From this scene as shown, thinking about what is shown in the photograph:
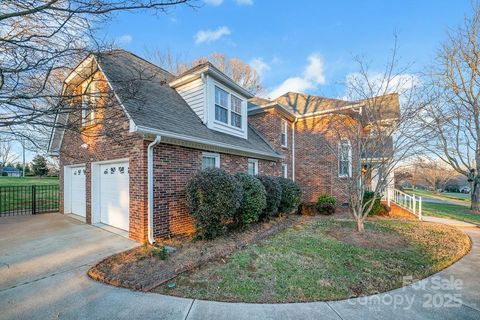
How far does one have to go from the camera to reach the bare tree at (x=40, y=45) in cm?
367

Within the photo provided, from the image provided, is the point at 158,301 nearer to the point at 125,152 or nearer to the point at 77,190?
the point at 125,152

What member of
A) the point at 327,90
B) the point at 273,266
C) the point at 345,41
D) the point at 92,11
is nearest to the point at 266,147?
the point at 327,90

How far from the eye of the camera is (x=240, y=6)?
8039 millimetres

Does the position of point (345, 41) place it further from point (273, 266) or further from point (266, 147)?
point (273, 266)

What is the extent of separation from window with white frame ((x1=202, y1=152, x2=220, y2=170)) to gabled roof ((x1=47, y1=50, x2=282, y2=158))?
20.6 inches

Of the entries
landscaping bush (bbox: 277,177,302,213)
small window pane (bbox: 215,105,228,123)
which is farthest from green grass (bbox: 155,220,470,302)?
small window pane (bbox: 215,105,228,123)

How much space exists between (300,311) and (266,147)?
875cm

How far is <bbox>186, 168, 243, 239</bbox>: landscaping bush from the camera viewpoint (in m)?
5.74

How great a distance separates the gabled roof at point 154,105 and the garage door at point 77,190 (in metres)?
4.08

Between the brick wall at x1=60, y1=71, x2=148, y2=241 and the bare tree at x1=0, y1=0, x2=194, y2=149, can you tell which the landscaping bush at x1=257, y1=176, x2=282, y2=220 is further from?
the bare tree at x1=0, y1=0, x2=194, y2=149

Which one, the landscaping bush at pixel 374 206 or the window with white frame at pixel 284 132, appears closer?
the landscaping bush at pixel 374 206

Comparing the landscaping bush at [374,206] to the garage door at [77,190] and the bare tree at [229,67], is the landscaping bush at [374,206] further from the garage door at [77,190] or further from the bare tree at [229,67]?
the bare tree at [229,67]

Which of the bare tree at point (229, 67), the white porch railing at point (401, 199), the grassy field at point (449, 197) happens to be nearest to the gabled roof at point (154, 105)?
the white porch railing at point (401, 199)

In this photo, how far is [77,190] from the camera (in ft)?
29.5
